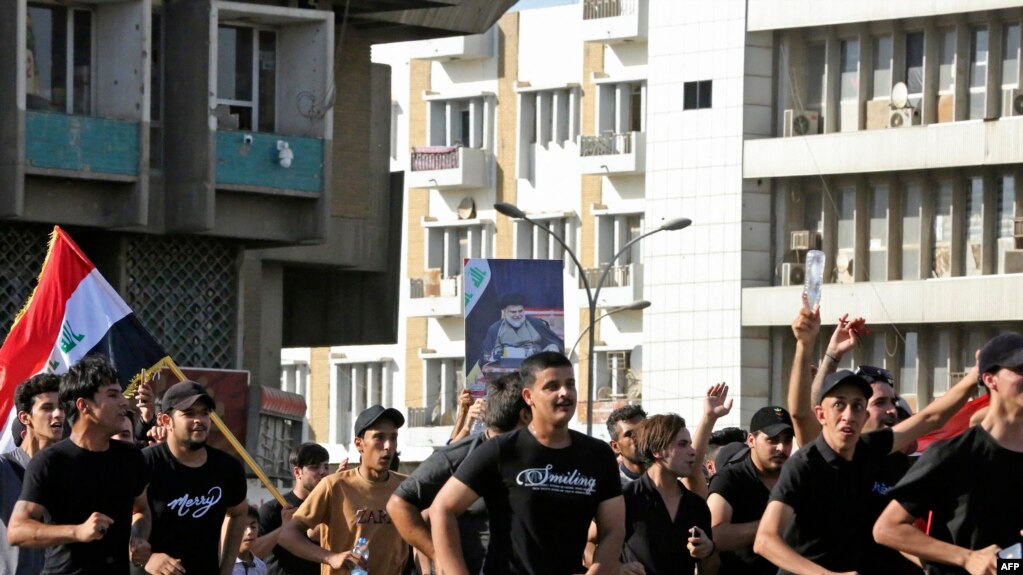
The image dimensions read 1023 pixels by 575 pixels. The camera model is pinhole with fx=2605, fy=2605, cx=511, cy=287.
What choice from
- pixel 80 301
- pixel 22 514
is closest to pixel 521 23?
pixel 80 301

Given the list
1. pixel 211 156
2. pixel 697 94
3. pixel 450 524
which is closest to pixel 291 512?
pixel 450 524

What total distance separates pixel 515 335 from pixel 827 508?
35.3 feet

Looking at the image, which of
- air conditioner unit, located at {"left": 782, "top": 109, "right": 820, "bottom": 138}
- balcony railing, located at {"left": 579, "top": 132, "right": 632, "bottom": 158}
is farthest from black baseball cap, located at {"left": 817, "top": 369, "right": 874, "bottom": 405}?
balcony railing, located at {"left": 579, "top": 132, "right": 632, "bottom": 158}

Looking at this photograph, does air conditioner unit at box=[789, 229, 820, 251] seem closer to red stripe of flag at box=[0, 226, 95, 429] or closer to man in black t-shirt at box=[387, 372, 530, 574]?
red stripe of flag at box=[0, 226, 95, 429]

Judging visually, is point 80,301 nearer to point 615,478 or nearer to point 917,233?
point 615,478

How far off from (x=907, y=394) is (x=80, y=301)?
3218cm

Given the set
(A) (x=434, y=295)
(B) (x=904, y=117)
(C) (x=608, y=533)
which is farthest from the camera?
(A) (x=434, y=295)

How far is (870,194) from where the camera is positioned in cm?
5034

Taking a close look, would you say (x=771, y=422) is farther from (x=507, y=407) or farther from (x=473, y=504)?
(x=473, y=504)

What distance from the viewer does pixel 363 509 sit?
1472 centimetres

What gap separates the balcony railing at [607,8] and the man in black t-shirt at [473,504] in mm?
44681

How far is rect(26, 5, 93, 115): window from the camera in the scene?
3297cm

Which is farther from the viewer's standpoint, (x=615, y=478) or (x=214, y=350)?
(x=214, y=350)

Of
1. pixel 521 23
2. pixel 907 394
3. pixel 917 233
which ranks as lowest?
pixel 907 394
